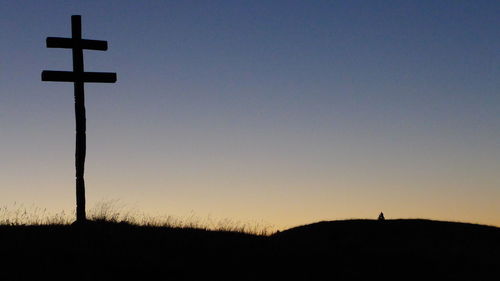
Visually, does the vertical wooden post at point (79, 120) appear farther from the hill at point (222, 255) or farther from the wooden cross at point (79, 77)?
the hill at point (222, 255)

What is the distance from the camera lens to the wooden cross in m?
19.0

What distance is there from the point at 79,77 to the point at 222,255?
7779 mm

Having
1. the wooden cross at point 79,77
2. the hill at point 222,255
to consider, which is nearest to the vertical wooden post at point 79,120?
the wooden cross at point 79,77

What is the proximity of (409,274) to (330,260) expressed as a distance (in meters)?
1.72

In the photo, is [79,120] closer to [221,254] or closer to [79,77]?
[79,77]

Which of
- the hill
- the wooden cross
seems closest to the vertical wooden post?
the wooden cross

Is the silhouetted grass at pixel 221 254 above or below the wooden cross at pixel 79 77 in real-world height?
below

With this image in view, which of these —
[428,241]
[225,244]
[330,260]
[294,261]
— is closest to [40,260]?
[225,244]

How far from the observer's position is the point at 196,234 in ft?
55.5

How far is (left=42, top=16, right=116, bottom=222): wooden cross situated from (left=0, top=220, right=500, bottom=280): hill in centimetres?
156

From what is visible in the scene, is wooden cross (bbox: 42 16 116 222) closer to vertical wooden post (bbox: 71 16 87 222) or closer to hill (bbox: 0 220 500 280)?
vertical wooden post (bbox: 71 16 87 222)

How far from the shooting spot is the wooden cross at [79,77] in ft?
62.2

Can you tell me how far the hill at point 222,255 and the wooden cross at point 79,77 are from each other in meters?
1.56

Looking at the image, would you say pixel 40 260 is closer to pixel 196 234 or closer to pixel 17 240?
pixel 17 240
